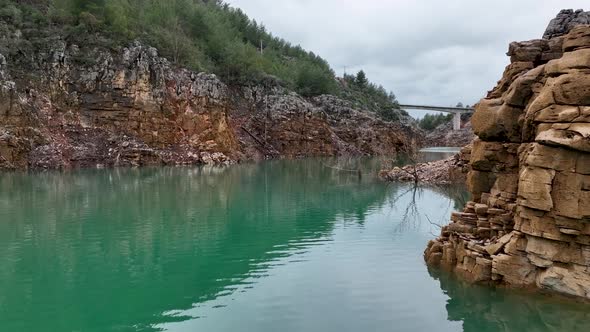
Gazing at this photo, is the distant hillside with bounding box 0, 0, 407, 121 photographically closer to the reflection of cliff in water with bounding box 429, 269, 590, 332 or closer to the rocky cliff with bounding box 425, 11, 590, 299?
the rocky cliff with bounding box 425, 11, 590, 299

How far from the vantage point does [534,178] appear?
37.9ft

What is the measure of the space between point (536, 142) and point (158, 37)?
186 ft

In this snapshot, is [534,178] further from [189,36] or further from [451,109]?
[451,109]

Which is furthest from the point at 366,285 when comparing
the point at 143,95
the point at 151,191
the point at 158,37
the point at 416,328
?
the point at 158,37

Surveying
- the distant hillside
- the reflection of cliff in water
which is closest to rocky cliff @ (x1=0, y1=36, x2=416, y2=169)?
the distant hillside

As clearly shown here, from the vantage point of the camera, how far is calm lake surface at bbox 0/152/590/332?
420 inches

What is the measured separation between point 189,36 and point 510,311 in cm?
6865

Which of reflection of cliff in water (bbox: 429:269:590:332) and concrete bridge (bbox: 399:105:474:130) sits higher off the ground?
concrete bridge (bbox: 399:105:474:130)

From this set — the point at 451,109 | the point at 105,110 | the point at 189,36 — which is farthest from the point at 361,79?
the point at 105,110

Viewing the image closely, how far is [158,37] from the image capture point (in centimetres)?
6128

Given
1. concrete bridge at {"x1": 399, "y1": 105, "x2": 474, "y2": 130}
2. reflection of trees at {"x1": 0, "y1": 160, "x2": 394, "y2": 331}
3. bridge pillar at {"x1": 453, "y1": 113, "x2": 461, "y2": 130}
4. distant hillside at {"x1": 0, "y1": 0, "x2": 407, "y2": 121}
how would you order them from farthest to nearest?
bridge pillar at {"x1": 453, "y1": 113, "x2": 461, "y2": 130}
concrete bridge at {"x1": 399, "y1": 105, "x2": 474, "y2": 130}
distant hillside at {"x1": 0, "y1": 0, "x2": 407, "y2": 121}
reflection of trees at {"x1": 0, "y1": 160, "x2": 394, "y2": 331}

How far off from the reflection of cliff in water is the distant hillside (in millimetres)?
48881

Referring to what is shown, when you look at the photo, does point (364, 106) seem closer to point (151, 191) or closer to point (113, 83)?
point (113, 83)

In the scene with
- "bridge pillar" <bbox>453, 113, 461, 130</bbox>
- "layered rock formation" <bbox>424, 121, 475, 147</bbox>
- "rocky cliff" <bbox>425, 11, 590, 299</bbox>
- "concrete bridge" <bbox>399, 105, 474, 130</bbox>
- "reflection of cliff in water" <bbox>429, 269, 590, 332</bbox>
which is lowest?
"reflection of cliff in water" <bbox>429, 269, 590, 332</bbox>
